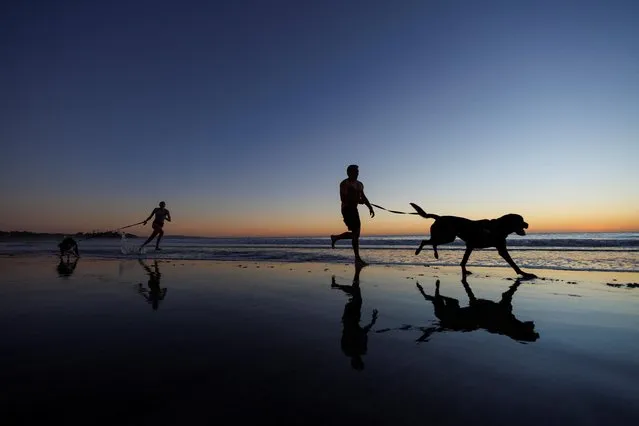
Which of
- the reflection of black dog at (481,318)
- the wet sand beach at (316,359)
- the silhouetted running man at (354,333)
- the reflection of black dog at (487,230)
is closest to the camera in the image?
the wet sand beach at (316,359)

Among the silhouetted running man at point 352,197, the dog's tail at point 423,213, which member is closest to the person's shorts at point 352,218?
the silhouetted running man at point 352,197

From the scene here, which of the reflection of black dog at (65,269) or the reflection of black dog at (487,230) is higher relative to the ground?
the reflection of black dog at (487,230)

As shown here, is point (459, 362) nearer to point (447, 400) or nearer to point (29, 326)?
point (447, 400)

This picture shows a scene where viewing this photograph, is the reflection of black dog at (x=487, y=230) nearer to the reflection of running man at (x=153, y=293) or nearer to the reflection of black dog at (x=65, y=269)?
the reflection of running man at (x=153, y=293)

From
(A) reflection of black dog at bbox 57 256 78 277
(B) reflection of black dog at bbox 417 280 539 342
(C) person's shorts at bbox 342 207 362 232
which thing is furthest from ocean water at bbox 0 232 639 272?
(B) reflection of black dog at bbox 417 280 539 342

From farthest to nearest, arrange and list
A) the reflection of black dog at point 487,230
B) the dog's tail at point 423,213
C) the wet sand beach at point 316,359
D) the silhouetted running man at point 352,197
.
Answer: the silhouetted running man at point 352,197 < the dog's tail at point 423,213 < the reflection of black dog at point 487,230 < the wet sand beach at point 316,359

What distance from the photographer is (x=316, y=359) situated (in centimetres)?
224

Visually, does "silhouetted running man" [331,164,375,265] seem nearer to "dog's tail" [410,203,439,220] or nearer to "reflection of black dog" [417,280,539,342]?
"dog's tail" [410,203,439,220]

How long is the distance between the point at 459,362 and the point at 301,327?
1.42 m

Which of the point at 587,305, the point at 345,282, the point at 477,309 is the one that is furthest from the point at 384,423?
the point at 345,282

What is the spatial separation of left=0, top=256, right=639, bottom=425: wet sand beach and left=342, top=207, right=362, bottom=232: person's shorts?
202 inches

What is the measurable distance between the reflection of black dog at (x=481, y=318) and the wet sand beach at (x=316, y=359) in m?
0.02

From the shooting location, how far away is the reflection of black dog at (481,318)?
118 inches

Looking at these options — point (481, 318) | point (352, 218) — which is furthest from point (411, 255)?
point (481, 318)
